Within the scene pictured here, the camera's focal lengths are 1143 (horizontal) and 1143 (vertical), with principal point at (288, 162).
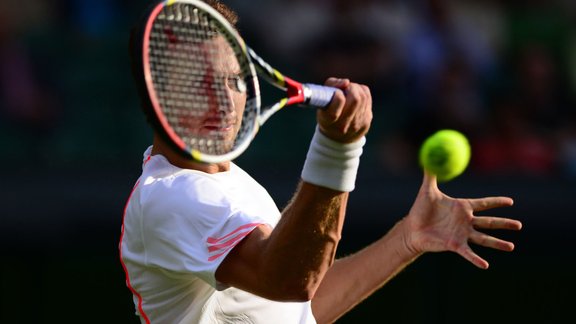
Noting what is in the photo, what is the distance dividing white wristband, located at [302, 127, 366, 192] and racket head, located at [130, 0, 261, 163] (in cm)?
20

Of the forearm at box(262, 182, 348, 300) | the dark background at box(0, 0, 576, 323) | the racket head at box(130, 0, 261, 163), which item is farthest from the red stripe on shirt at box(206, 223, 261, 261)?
the dark background at box(0, 0, 576, 323)

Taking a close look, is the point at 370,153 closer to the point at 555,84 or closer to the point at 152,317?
the point at 555,84

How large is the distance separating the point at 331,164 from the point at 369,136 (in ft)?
18.4

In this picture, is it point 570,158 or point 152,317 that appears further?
point 570,158

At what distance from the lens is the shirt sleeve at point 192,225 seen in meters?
3.62

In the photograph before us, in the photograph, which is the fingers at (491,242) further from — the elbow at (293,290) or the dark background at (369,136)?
the dark background at (369,136)

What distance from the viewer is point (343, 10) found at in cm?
932

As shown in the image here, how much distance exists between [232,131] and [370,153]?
517 centimetres

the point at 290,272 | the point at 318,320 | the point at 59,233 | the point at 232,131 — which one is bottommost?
the point at 59,233

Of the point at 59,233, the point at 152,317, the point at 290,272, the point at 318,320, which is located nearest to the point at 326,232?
the point at 290,272

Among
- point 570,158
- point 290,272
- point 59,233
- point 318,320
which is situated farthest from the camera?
point 570,158

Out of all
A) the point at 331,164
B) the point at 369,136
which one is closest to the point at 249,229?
the point at 331,164

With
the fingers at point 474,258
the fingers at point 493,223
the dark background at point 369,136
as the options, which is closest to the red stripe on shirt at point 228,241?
the fingers at point 474,258

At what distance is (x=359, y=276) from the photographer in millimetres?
4777
